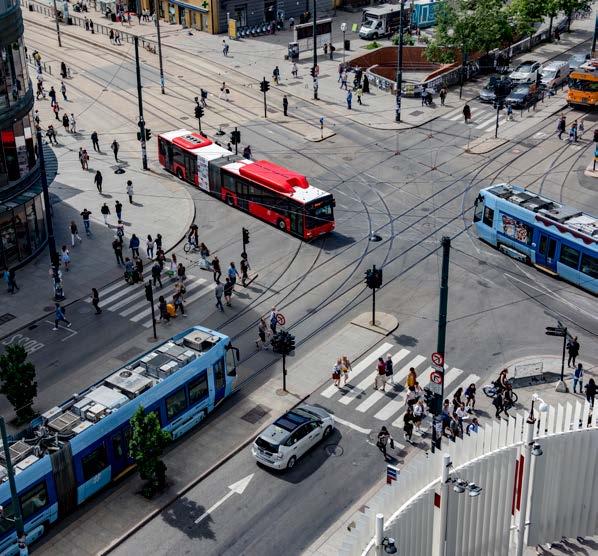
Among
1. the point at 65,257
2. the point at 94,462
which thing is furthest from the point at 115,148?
the point at 94,462

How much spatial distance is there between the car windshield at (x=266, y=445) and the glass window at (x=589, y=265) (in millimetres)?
21444

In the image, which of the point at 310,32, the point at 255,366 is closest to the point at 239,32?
the point at 310,32

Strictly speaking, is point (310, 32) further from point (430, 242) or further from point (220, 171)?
point (430, 242)

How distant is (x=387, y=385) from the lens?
41.3 m

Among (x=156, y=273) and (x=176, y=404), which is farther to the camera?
(x=156, y=273)

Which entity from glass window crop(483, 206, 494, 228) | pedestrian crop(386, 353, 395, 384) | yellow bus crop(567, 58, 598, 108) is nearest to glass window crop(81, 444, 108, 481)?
pedestrian crop(386, 353, 395, 384)

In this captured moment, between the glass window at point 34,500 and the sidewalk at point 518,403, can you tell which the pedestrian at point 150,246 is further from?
the glass window at point 34,500

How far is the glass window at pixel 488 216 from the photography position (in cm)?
5328

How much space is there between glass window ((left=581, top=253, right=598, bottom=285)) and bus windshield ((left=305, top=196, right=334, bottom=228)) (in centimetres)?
1463

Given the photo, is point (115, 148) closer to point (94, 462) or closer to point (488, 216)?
point (488, 216)

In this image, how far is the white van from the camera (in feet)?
268

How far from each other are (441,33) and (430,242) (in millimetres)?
33677

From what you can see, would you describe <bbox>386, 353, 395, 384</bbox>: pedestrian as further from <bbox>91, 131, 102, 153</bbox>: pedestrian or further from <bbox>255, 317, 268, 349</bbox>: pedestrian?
<bbox>91, 131, 102, 153</bbox>: pedestrian

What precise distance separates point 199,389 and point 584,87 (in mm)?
49685
